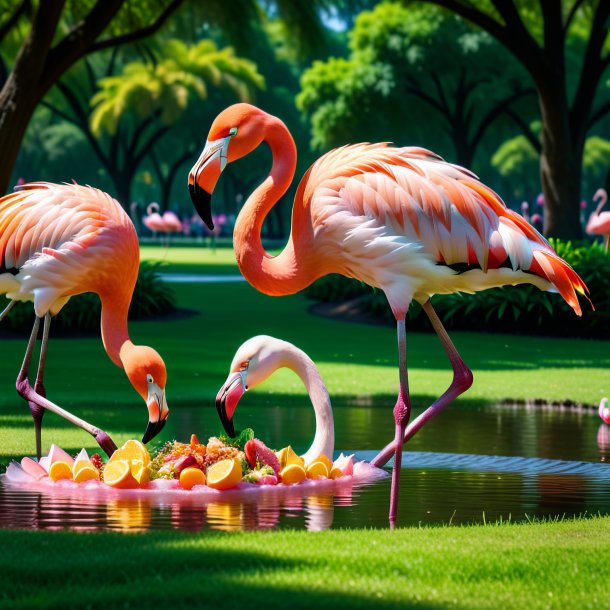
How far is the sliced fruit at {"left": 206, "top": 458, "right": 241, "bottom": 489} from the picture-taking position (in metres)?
8.00

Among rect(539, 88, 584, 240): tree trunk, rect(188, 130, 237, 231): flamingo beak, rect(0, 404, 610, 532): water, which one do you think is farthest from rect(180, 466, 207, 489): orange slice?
rect(539, 88, 584, 240): tree trunk

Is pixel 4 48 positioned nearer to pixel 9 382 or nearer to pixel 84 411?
pixel 9 382

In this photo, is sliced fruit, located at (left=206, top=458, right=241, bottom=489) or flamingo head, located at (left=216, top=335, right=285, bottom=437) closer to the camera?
sliced fruit, located at (left=206, top=458, right=241, bottom=489)

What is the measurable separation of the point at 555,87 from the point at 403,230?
16128 mm

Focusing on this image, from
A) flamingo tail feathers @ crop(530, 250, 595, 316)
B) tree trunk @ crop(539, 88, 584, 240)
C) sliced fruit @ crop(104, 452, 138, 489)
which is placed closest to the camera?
flamingo tail feathers @ crop(530, 250, 595, 316)

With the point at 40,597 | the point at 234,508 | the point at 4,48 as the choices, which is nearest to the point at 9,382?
the point at 234,508

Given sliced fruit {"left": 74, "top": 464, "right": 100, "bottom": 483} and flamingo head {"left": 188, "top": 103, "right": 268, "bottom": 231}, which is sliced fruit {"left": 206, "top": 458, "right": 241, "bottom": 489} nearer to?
sliced fruit {"left": 74, "top": 464, "right": 100, "bottom": 483}

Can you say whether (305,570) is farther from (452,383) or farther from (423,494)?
(452,383)

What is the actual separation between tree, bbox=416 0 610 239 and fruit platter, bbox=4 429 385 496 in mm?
15639

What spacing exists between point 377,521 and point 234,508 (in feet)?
2.97

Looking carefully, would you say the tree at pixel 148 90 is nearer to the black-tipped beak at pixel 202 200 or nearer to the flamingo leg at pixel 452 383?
the flamingo leg at pixel 452 383

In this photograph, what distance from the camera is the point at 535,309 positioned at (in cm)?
2200

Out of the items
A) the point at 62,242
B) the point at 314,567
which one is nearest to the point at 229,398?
the point at 62,242

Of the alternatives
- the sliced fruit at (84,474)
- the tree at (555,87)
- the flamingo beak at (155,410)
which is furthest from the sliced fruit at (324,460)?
the tree at (555,87)
